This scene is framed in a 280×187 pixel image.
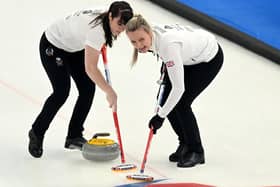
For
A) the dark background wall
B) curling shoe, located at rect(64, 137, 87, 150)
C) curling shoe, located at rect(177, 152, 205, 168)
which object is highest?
the dark background wall

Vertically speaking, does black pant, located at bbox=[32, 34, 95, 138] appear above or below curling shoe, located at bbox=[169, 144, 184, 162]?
above

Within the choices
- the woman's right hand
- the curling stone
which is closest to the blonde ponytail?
the woman's right hand

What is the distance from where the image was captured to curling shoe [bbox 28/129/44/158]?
391cm

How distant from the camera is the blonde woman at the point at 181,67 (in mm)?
3447

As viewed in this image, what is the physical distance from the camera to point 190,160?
3.90 m

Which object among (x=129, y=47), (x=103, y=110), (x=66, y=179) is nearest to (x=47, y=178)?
(x=66, y=179)

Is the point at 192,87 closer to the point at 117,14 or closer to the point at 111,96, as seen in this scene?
the point at 111,96

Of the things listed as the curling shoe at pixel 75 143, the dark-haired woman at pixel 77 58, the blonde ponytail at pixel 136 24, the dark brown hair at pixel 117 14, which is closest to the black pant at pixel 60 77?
the dark-haired woman at pixel 77 58

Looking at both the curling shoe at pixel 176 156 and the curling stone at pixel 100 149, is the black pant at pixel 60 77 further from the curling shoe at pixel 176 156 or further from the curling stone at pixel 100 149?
the curling shoe at pixel 176 156

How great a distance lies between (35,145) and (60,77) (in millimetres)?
399

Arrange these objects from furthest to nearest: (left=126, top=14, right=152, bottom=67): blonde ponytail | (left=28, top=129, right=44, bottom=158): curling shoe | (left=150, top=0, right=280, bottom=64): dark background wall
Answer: (left=150, top=0, right=280, bottom=64): dark background wall → (left=28, top=129, right=44, bottom=158): curling shoe → (left=126, top=14, right=152, bottom=67): blonde ponytail

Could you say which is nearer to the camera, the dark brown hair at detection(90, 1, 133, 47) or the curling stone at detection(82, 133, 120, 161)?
the dark brown hair at detection(90, 1, 133, 47)

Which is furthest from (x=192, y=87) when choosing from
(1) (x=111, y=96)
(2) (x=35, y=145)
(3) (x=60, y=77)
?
(2) (x=35, y=145)

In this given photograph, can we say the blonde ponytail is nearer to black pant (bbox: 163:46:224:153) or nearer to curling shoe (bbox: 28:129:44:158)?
black pant (bbox: 163:46:224:153)
